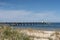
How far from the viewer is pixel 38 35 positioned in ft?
60.1

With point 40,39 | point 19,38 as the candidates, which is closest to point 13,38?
point 19,38

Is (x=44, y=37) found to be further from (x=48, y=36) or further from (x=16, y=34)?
(x=16, y=34)

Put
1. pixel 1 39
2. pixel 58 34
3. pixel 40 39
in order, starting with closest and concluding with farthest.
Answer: pixel 1 39, pixel 40 39, pixel 58 34

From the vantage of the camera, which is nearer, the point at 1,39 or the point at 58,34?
the point at 1,39

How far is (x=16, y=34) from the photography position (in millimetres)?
15023

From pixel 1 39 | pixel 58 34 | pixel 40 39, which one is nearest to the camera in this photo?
pixel 1 39

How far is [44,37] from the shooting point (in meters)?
18.0

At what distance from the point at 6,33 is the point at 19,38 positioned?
1.10 metres

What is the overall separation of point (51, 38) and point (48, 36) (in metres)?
0.67

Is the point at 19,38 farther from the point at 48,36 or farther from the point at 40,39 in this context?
the point at 48,36

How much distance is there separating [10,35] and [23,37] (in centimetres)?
85

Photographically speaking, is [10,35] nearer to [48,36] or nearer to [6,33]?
[6,33]

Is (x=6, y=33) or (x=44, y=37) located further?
(x=44, y=37)

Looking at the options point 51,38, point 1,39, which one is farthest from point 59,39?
point 1,39
